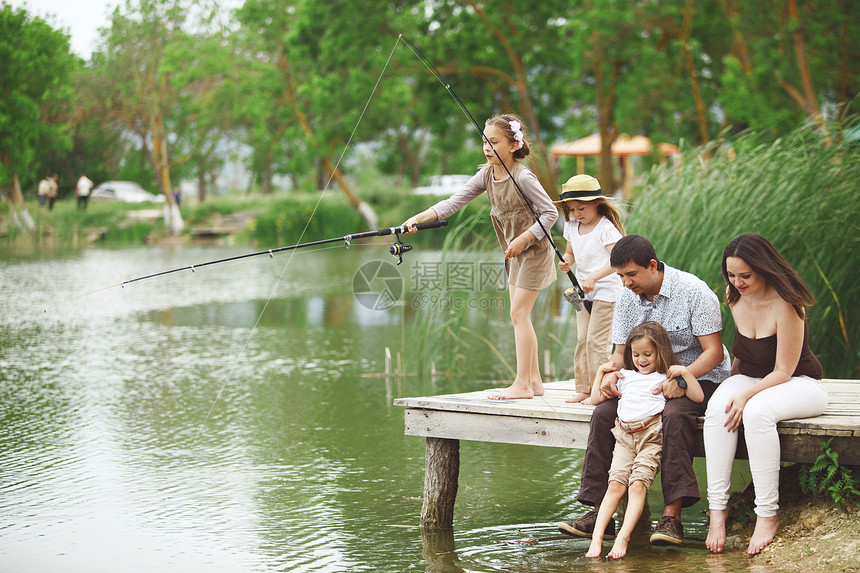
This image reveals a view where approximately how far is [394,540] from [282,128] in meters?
25.1

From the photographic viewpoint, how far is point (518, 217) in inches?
185

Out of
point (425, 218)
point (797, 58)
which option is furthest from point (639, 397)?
point (797, 58)

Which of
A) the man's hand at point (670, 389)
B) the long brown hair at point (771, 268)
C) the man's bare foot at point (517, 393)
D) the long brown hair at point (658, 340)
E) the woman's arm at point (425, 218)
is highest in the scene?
the woman's arm at point (425, 218)

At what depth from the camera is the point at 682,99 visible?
64.2 ft

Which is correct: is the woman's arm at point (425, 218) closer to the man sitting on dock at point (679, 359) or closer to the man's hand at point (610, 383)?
the man sitting on dock at point (679, 359)

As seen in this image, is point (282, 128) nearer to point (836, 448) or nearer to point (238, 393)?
point (238, 393)

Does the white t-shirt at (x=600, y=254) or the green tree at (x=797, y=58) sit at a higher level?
the green tree at (x=797, y=58)

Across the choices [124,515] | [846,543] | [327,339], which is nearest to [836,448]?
[846,543]

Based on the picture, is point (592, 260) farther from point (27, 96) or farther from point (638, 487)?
point (27, 96)

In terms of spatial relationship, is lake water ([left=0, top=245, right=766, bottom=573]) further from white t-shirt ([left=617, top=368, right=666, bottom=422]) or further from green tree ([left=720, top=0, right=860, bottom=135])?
green tree ([left=720, top=0, right=860, bottom=135])

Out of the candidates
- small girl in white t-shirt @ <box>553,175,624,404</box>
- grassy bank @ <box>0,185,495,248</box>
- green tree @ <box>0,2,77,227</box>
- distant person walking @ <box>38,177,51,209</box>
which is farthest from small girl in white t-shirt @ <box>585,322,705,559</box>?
distant person walking @ <box>38,177,51,209</box>

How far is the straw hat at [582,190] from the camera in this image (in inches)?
181

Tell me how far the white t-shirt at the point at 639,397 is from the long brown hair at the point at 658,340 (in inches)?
1.8

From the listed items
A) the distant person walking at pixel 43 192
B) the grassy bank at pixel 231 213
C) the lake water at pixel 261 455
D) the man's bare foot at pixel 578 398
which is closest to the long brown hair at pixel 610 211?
the man's bare foot at pixel 578 398
